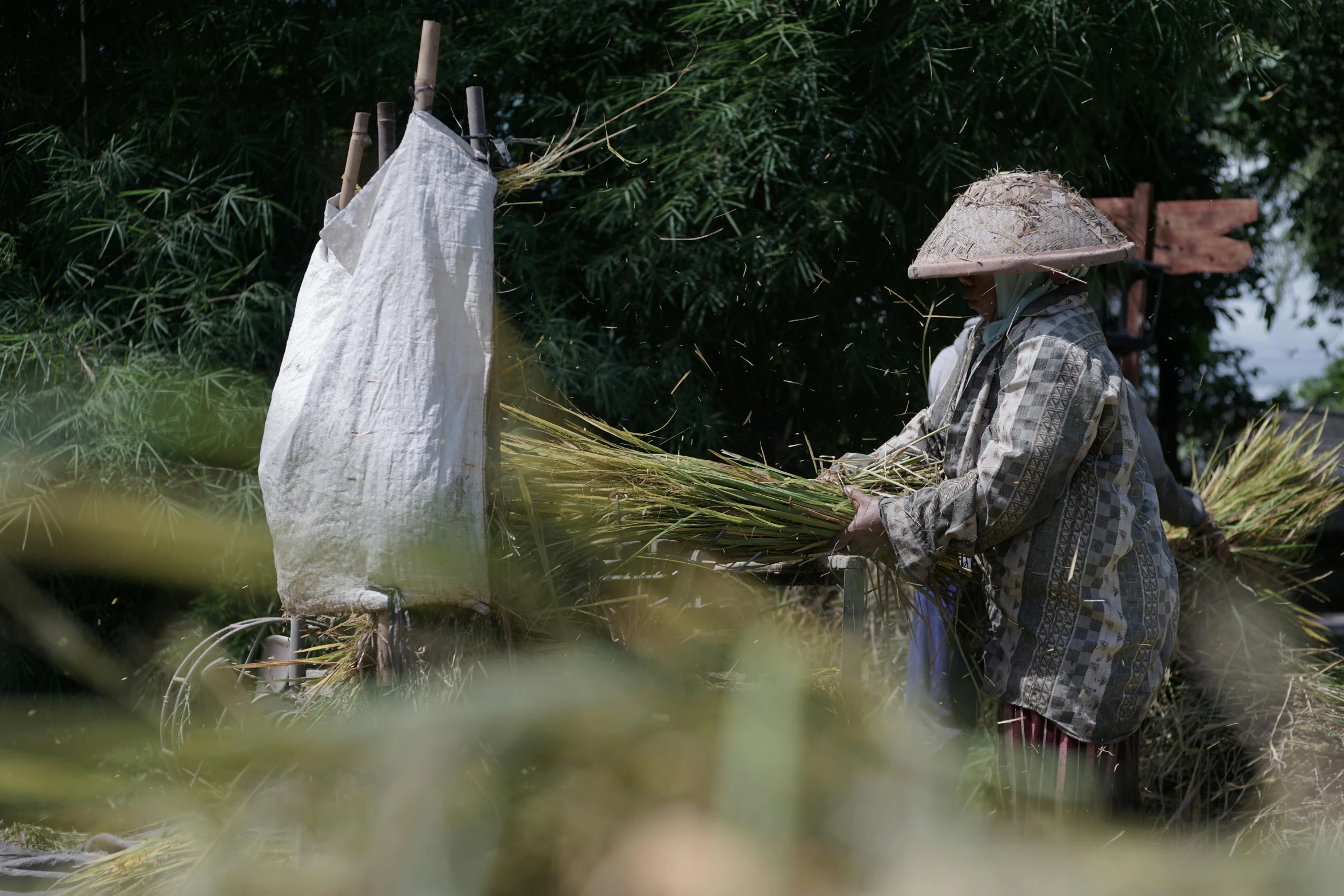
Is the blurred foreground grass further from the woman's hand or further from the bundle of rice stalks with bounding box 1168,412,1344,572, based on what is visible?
the bundle of rice stalks with bounding box 1168,412,1344,572

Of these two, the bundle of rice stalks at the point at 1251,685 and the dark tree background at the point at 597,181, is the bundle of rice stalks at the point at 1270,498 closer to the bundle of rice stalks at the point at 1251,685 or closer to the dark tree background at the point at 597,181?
the bundle of rice stalks at the point at 1251,685

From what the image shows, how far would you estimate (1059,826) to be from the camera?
349mm

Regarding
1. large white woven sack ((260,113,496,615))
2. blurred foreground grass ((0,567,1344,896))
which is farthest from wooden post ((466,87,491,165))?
blurred foreground grass ((0,567,1344,896))

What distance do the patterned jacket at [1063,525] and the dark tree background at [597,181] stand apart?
1497mm

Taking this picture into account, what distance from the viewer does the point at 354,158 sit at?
2322 millimetres

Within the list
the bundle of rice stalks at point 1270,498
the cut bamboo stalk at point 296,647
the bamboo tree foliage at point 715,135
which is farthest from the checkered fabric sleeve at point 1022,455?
the bamboo tree foliage at point 715,135

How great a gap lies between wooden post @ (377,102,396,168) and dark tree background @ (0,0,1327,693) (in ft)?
4.30

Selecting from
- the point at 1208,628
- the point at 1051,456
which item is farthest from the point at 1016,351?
the point at 1208,628

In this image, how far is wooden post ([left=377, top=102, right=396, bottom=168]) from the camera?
210 centimetres

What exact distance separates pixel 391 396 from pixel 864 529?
2.90 ft

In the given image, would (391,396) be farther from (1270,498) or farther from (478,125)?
(1270,498)

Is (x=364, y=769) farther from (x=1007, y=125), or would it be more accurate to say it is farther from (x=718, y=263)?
(x=1007, y=125)

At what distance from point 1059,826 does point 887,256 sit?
12.1 feet

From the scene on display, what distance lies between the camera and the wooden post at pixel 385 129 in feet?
6.89
